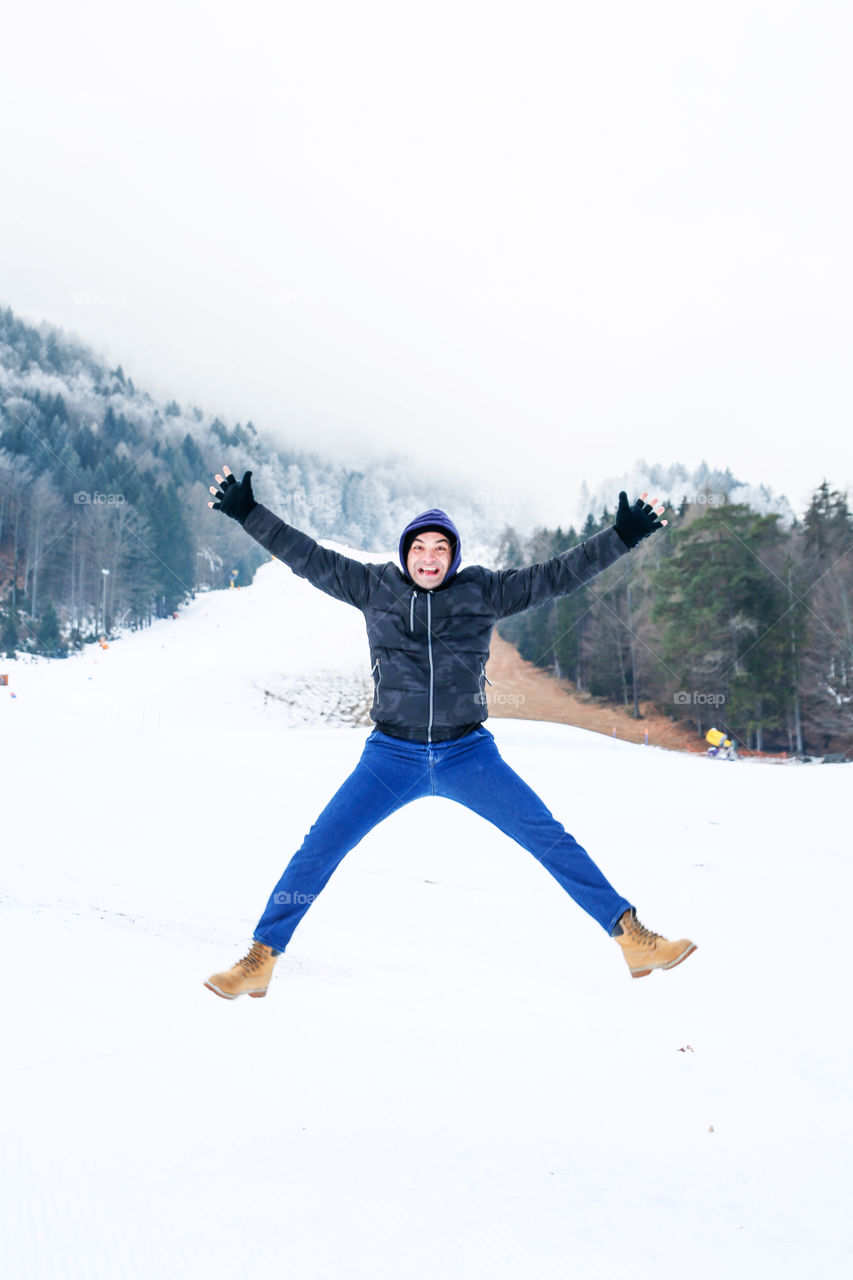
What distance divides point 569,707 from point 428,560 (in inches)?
886

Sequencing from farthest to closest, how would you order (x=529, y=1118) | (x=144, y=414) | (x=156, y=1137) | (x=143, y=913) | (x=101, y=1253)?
(x=144, y=414) < (x=143, y=913) < (x=529, y=1118) < (x=156, y=1137) < (x=101, y=1253)

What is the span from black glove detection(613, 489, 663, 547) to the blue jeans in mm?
1198

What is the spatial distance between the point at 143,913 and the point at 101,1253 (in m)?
4.18

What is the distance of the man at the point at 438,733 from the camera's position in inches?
127

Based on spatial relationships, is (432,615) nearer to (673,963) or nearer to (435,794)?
(435,794)

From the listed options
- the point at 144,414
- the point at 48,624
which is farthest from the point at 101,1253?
the point at 144,414

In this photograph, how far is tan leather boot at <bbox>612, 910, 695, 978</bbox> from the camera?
3.16 metres

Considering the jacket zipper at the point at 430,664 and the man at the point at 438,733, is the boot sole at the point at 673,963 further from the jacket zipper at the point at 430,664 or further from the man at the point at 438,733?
the jacket zipper at the point at 430,664

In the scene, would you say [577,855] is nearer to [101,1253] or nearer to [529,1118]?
[529,1118]

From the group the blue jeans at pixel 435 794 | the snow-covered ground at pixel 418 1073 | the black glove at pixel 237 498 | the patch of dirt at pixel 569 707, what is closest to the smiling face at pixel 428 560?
the blue jeans at pixel 435 794

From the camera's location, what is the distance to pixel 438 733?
130 inches

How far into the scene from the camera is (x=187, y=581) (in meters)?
30.3

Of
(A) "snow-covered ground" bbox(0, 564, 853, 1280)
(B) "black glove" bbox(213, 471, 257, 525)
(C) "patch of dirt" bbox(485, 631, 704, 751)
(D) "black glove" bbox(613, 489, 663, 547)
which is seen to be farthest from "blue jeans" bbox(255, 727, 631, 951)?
(C) "patch of dirt" bbox(485, 631, 704, 751)

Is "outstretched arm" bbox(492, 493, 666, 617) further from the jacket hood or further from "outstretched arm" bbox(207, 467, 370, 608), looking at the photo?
"outstretched arm" bbox(207, 467, 370, 608)
